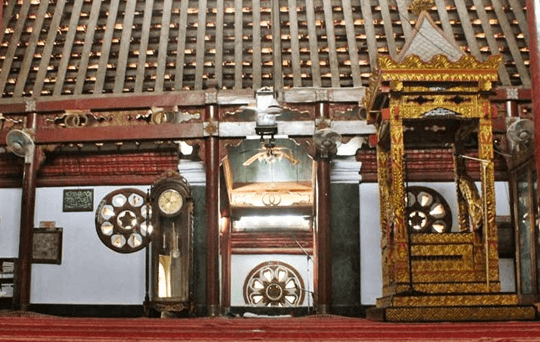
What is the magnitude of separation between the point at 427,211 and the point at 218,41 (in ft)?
10.4

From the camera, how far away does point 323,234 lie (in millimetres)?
7891

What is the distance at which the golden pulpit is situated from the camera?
4.82 metres

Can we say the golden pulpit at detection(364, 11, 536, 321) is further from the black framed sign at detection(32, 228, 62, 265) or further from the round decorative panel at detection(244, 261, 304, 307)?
the round decorative panel at detection(244, 261, 304, 307)

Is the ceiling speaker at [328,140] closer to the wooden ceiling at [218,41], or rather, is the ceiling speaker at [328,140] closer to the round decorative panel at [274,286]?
the wooden ceiling at [218,41]

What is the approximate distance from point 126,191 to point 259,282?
2655 millimetres

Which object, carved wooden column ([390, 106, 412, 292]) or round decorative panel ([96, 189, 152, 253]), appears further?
round decorative panel ([96, 189, 152, 253])

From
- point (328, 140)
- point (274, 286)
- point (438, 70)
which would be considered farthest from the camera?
point (274, 286)

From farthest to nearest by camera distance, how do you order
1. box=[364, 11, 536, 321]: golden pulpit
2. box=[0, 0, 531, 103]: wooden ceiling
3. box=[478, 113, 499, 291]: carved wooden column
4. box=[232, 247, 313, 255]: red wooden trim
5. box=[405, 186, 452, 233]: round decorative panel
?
box=[232, 247, 313, 255]: red wooden trim → box=[405, 186, 452, 233]: round decorative panel → box=[0, 0, 531, 103]: wooden ceiling → box=[478, 113, 499, 291]: carved wooden column → box=[364, 11, 536, 321]: golden pulpit

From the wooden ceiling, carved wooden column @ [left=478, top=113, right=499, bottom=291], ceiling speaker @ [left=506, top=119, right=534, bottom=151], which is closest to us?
carved wooden column @ [left=478, top=113, right=499, bottom=291]

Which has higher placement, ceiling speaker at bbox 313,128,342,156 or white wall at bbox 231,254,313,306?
ceiling speaker at bbox 313,128,342,156

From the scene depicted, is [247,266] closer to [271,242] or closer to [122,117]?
[271,242]

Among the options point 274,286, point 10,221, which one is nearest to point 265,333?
point 10,221

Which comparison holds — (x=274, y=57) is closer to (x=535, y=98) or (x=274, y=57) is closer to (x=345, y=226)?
(x=345, y=226)

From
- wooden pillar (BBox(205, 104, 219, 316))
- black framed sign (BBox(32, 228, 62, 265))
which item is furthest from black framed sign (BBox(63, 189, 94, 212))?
wooden pillar (BBox(205, 104, 219, 316))
